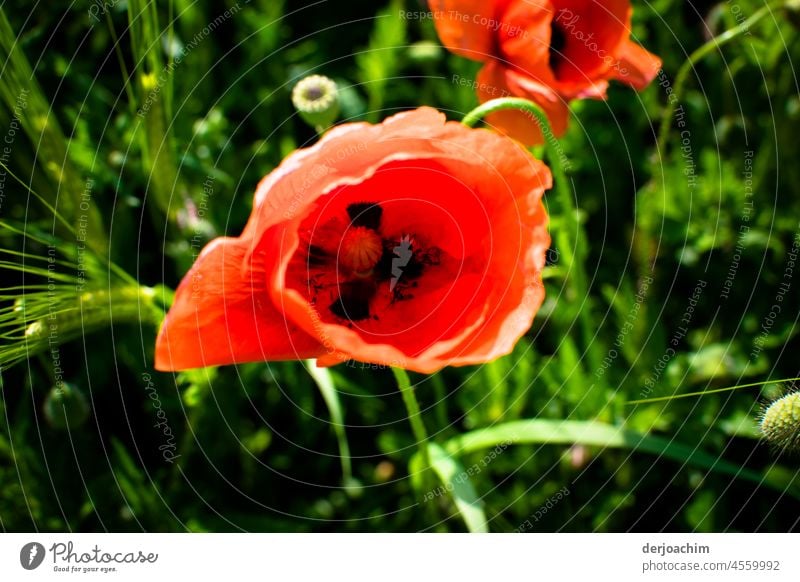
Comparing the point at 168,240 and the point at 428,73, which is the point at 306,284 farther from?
the point at 428,73

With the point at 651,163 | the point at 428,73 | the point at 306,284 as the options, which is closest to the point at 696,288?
the point at 651,163

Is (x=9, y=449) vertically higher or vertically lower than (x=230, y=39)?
lower

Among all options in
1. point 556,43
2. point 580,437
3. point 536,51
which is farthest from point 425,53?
point 580,437

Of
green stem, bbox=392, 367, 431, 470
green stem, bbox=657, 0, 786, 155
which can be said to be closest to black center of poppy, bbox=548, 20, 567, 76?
green stem, bbox=657, 0, 786, 155

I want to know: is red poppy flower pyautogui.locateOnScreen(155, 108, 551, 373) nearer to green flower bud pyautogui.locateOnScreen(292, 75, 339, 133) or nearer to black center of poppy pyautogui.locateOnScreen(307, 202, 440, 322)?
black center of poppy pyautogui.locateOnScreen(307, 202, 440, 322)

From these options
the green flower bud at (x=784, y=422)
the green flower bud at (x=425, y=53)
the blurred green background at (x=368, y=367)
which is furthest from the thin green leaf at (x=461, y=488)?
the green flower bud at (x=425, y=53)

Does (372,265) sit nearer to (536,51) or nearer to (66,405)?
(536,51)
